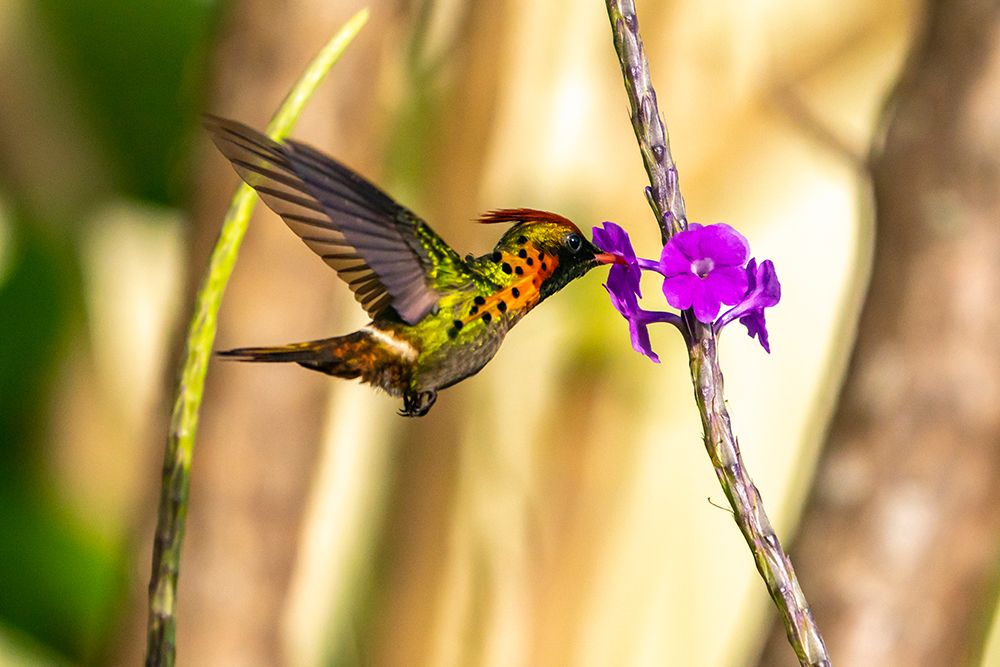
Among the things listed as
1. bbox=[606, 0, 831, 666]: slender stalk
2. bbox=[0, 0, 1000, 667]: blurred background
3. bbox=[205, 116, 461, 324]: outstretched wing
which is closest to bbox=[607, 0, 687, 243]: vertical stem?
bbox=[606, 0, 831, 666]: slender stalk

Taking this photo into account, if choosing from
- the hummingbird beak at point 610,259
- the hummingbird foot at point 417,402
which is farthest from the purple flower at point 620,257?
the hummingbird foot at point 417,402

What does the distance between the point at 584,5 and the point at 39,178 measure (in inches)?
41.1

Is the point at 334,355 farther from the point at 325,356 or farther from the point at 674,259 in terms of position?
the point at 674,259

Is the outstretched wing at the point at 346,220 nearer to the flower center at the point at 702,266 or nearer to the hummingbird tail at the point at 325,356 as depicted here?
the hummingbird tail at the point at 325,356

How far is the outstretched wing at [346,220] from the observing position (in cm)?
39

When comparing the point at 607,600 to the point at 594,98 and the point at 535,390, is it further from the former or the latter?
the point at 594,98

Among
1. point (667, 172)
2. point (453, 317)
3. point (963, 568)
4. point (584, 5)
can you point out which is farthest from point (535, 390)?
point (667, 172)

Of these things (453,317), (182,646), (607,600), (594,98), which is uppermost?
(594,98)

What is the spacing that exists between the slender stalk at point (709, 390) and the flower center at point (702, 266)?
2 centimetres

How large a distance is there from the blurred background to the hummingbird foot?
33.9 inches

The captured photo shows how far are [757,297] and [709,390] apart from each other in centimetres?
5

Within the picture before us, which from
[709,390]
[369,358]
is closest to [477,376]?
[369,358]

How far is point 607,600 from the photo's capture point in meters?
1.90

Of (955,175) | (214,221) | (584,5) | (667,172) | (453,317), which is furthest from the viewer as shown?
(584,5)
